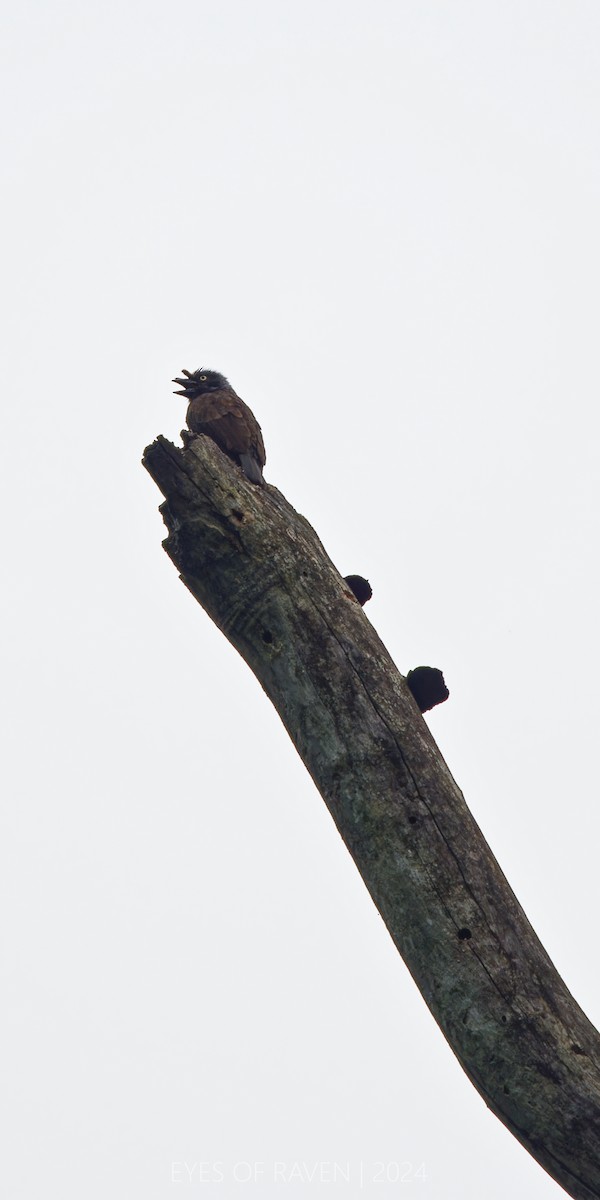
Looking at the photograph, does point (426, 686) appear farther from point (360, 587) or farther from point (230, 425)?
point (230, 425)

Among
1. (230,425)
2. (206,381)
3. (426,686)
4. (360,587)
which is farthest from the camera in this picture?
(206,381)

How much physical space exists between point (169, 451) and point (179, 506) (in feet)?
0.82

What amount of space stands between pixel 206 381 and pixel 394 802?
5445mm

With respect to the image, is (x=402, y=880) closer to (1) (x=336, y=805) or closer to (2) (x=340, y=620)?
(1) (x=336, y=805)

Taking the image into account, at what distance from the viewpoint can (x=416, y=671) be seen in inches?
162

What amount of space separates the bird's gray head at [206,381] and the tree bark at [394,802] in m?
3.95

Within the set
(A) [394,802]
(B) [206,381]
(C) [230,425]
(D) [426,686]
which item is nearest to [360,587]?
(D) [426,686]

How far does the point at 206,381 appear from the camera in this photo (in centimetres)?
843

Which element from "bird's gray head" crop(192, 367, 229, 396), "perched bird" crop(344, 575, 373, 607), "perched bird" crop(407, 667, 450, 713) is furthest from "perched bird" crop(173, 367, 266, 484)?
"perched bird" crop(407, 667, 450, 713)

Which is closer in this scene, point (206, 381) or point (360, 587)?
point (360, 587)

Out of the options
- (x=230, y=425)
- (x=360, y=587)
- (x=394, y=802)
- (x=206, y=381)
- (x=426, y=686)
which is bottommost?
(x=394, y=802)

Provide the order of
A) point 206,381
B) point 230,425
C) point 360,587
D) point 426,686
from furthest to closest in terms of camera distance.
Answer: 1. point 206,381
2. point 230,425
3. point 360,587
4. point 426,686

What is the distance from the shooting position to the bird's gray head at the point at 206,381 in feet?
27.7

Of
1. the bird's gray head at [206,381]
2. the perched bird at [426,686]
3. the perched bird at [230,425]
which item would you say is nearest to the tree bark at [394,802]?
the perched bird at [426,686]
